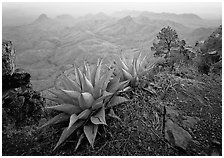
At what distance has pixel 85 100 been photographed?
1396mm

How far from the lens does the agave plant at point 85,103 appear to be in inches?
53.9

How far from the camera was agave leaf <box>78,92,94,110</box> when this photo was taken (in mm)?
1375

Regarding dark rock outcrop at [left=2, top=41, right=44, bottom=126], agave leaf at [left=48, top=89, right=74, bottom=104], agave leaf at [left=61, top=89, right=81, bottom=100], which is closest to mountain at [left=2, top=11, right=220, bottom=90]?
dark rock outcrop at [left=2, top=41, right=44, bottom=126]

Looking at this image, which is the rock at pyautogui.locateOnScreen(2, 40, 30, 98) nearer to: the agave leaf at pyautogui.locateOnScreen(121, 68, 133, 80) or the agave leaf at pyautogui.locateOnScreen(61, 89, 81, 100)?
the agave leaf at pyautogui.locateOnScreen(61, 89, 81, 100)

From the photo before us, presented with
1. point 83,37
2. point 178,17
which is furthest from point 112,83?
point 178,17

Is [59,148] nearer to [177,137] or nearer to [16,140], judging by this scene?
[16,140]

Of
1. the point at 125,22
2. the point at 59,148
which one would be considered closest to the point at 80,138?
the point at 59,148

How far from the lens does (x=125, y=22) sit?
4.01 m

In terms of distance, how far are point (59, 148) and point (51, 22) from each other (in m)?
3.70

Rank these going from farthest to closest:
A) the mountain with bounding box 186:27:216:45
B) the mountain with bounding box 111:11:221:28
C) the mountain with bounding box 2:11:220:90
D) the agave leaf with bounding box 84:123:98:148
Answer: the mountain with bounding box 111:11:221:28 → the mountain with bounding box 186:27:216:45 → the mountain with bounding box 2:11:220:90 → the agave leaf with bounding box 84:123:98:148

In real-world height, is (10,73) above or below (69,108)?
above

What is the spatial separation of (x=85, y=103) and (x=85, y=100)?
30 mm

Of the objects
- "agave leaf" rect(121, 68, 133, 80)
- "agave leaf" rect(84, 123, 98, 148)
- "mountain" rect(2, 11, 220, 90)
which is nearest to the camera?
"agave leaf" rect(84, 123, 98, 148)

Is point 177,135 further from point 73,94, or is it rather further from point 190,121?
point 73,94
